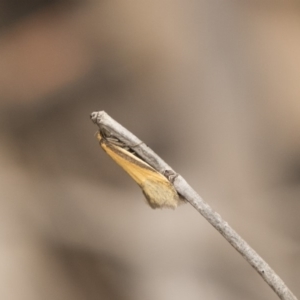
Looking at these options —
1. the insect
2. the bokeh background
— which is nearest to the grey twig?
the insect

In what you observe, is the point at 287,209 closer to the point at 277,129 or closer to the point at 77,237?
the point at 277,129

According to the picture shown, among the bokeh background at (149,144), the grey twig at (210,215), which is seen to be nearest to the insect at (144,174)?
the grey twig at (210,215)

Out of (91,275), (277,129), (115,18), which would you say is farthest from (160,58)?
(91,275)

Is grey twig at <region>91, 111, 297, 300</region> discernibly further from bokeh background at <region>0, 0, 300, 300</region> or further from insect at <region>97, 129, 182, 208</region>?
bokeh background at <region>0, 0, 300, 300</region>

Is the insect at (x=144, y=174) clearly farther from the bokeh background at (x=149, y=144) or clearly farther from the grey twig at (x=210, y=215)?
the bokeh background at (x=149, y=144)

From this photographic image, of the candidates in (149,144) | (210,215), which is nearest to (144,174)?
(210,215)

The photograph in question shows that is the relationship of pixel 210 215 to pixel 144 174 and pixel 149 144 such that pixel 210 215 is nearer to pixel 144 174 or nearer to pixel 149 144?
pixel 144 174
